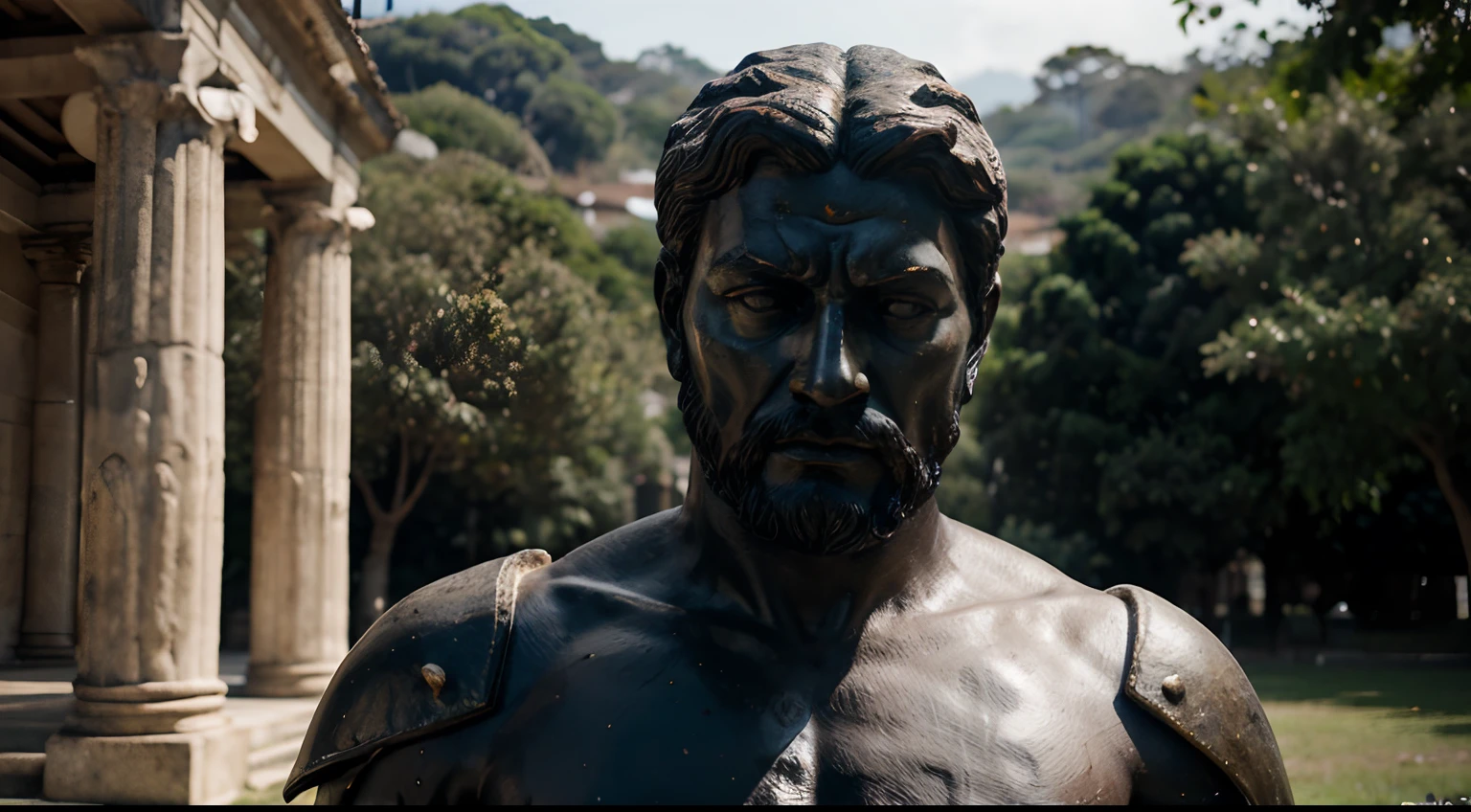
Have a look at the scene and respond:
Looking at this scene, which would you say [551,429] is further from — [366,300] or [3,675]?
[3,675]

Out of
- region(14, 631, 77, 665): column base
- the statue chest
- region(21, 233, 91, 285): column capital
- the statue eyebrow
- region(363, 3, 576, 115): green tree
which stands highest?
region(363, 3, 576, 115): green tree

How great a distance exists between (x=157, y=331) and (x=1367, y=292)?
44.5 feet

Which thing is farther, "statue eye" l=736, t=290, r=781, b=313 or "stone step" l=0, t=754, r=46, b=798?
"stone step" l=0, t=754, r=46, b=798

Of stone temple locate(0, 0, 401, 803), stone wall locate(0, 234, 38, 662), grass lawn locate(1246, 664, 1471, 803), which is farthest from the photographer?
stone temple locate(0, 0, 401, 803)

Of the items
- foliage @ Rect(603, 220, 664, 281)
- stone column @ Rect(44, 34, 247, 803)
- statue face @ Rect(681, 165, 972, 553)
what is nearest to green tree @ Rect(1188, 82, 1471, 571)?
stone column @ Rect(44, 34, 247, 803)

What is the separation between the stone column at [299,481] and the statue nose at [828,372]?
11.6 meters

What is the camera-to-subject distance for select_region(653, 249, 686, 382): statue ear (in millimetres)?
2867

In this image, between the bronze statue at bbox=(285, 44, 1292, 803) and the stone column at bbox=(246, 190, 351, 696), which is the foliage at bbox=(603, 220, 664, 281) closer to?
the stone column at bbox=(246, 190, 351, 696)

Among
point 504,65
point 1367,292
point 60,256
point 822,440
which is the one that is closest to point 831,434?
point 822,440

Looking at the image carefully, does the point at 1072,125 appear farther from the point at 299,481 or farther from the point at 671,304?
the point at 671,304

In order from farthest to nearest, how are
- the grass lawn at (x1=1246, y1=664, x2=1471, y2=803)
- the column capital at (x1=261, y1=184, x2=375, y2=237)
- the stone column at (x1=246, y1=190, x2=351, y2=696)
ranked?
1. the stone column at (x1=246, y1=190, x2=351, y2=696)
2. the column capital at (x1=261, y1=184, x2=375, y2=237)
3. the grass lawn at (x1=1246, y1=664, x2=1471, y2=803)

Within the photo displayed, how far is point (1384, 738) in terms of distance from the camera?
8.87m

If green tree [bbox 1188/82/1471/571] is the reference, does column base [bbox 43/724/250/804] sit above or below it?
below

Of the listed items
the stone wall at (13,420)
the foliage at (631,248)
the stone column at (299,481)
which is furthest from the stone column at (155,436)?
the foliage at (631,248)
